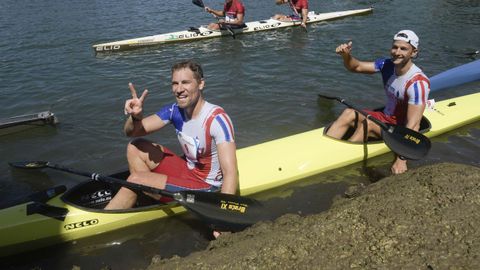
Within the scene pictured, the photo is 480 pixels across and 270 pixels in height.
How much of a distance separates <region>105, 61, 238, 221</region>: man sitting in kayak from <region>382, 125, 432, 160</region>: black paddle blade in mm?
2181

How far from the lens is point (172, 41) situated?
11445 mm

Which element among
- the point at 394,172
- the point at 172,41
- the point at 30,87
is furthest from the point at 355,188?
the point at 172,41

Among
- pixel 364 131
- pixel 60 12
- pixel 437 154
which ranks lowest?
pixel 437 154

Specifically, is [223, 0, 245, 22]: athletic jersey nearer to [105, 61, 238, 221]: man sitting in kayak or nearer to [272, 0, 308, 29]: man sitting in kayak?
[272, 0, 308, 29]: man sitting in kayak

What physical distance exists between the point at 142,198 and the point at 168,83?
15.4 feet

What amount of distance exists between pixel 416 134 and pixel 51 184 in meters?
4.73

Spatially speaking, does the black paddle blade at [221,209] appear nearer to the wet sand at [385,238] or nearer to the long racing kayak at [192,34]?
the wet sand at [385,238]

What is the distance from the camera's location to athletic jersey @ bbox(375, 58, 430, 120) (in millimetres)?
4719

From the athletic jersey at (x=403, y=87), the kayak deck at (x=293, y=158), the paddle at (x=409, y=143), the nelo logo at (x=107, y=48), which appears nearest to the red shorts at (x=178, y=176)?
the kayak deck at (x=293, y=158)

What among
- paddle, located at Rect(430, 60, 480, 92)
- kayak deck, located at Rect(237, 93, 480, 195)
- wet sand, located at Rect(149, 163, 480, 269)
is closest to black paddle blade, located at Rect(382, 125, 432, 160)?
kayak deck, located at Rect(237, 93, 480, 195)

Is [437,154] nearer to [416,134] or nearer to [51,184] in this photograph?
[416,134]

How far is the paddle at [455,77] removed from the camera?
26.2 ft

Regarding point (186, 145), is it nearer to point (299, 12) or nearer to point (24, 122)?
point (24, 122)

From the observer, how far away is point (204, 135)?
3736mm
